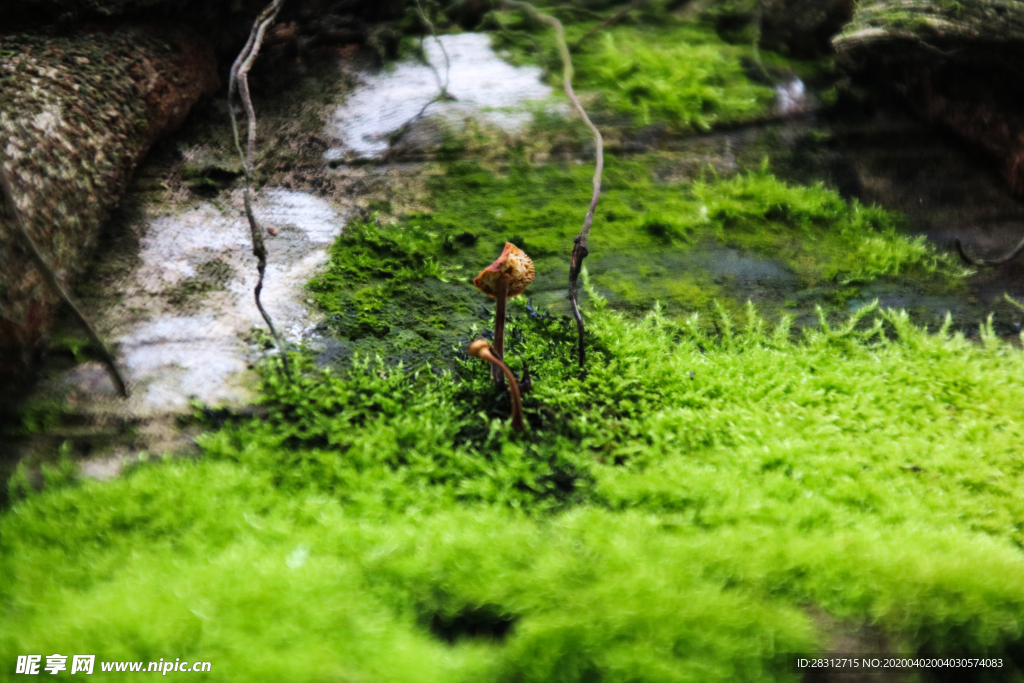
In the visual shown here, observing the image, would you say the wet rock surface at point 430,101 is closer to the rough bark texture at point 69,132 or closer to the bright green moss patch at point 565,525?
the rough bark texture at point 69,132

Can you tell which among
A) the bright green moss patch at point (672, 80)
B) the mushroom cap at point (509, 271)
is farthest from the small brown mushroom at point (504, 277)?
the bright green moss patch at point (672, 80)

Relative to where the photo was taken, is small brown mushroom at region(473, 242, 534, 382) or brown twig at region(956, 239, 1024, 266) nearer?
small brown mushroom at region(473, 242, 534, 382)

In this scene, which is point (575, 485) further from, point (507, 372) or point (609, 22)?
point (609, 22)

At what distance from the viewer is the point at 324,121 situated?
324 cm

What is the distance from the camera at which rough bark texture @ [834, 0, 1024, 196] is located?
301 cm

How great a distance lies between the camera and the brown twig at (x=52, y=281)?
1.75 m

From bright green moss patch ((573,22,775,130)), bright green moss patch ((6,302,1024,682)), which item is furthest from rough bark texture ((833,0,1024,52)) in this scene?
bright green moss patch ((6,302,1024,682))

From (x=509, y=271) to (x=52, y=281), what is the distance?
4.62ft

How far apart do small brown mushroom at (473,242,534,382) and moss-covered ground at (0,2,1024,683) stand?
0.96ft

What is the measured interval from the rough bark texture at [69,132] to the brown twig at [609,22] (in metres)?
2.43

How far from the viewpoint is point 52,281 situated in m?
1.78

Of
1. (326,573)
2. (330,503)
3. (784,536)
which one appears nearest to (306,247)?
(330,503)

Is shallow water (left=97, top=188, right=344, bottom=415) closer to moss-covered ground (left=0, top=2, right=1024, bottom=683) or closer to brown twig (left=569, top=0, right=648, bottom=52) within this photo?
moss-covered ground (left=0, top=2, right=1024, bottom=683)

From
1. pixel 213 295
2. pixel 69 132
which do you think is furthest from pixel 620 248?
pixel 69 132
